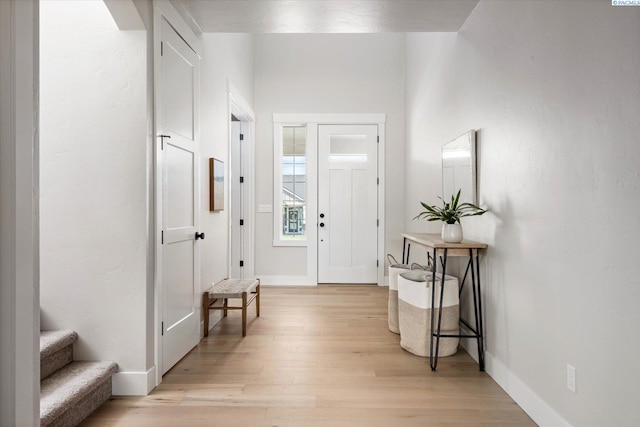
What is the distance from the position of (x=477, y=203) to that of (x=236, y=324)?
247 cm

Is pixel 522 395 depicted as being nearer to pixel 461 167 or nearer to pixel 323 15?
pixel 461 167

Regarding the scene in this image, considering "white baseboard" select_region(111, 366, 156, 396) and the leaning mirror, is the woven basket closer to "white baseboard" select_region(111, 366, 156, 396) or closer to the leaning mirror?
the leaning mirror

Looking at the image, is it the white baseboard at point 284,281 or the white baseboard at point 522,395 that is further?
the white baseboard at point 284,281

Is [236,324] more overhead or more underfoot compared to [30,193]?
more underfoot

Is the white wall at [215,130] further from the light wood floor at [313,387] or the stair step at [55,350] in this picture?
the stair step at [55,350]

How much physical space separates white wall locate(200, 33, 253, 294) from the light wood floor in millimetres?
662

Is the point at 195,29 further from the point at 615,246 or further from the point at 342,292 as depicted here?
the point at 342,292

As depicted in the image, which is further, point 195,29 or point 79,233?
point 195,29

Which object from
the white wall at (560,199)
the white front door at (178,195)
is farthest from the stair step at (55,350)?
the white wall at (560,199)

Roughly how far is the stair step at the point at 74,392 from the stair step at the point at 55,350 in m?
0.04

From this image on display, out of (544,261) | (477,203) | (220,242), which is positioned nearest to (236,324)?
(220,242)

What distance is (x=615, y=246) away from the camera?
146cm

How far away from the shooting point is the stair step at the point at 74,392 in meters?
1.78

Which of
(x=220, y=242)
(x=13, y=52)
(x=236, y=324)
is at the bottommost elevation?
(x=236, y=324)
